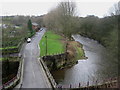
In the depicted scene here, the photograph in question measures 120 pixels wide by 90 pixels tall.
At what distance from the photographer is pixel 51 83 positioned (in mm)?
18375

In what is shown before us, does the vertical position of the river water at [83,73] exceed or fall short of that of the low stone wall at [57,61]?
it falls short

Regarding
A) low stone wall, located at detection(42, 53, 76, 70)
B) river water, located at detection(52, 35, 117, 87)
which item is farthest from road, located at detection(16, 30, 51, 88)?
river water, located at detection(52, 35, 117, 87)

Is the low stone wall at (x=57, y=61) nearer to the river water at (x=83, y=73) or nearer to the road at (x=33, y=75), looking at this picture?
the river water at (x=83, y=73)

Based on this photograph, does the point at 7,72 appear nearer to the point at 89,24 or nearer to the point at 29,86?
the point at 29,86

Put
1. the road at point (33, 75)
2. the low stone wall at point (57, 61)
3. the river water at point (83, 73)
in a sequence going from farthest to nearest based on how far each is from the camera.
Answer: the low stone wall at point (57, 61)
the river water at point (83, 73)
the road at point (33, 75)

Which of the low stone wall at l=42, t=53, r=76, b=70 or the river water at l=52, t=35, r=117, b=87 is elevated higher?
the low stone wall at l=42, t=53, r=76, b=70

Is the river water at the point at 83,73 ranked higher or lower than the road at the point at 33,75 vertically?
lower

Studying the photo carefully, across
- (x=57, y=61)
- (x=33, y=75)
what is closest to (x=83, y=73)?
(x=57, y=61)

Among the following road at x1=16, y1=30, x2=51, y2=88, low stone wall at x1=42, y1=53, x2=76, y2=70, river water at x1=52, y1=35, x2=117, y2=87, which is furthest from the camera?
low stone wall at x1=42, y1=53, x2=76, y2=70

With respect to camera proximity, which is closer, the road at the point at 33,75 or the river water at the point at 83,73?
the road at the point at 33,75

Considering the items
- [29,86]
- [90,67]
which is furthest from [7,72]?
[90,67]

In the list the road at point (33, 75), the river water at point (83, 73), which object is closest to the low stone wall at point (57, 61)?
the river water at point (83, 73)

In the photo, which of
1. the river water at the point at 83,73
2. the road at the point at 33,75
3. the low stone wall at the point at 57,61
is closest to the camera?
the road at the point at 33,75

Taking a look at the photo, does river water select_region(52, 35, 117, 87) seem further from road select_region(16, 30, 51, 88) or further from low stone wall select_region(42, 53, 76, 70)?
road select_region(16, 30, 51, 88)
